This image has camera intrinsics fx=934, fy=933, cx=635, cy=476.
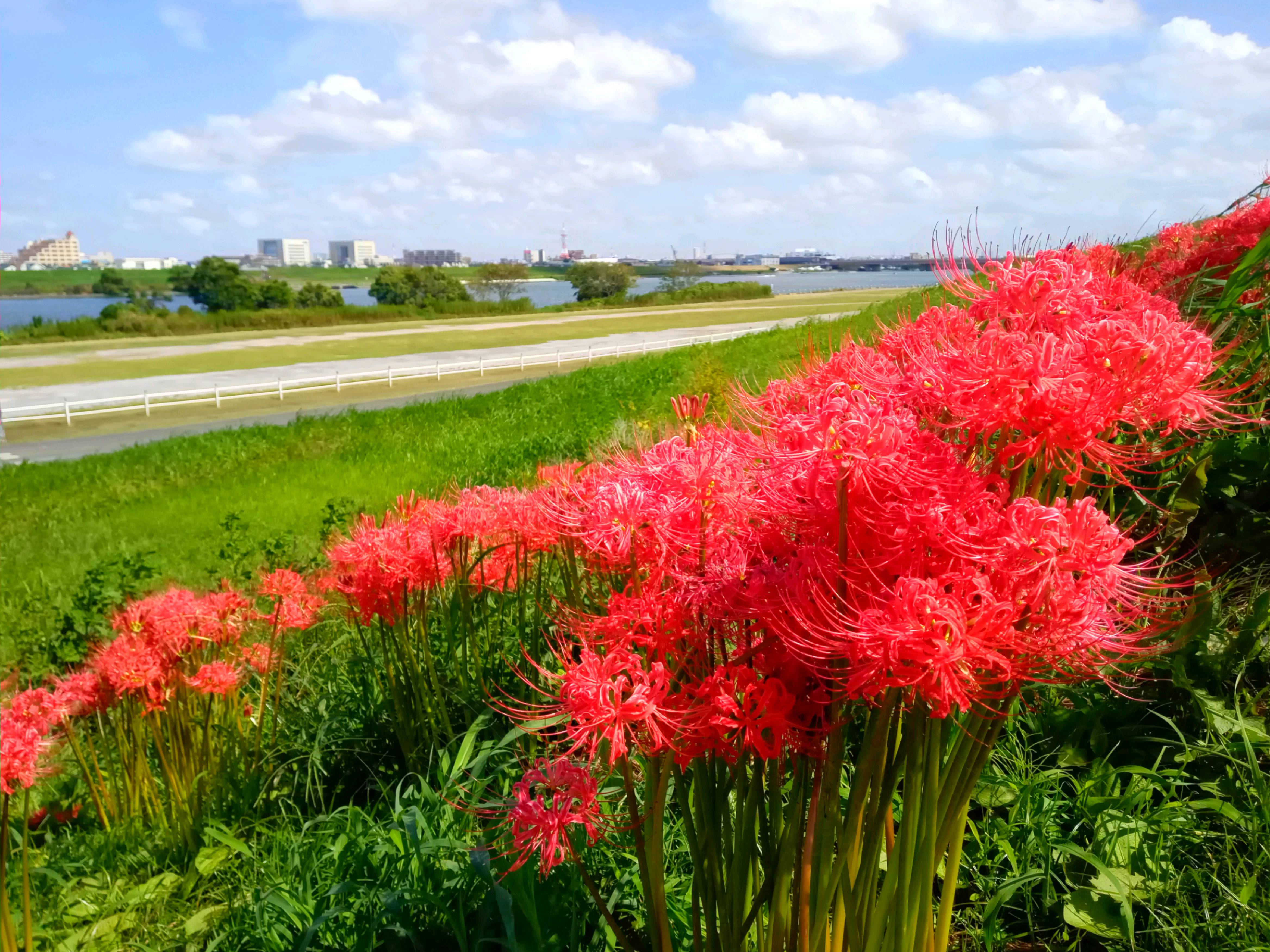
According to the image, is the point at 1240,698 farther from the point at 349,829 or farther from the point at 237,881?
the point at 237,881

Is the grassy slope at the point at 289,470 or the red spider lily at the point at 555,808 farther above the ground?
the red spider lily at the point at 555,808

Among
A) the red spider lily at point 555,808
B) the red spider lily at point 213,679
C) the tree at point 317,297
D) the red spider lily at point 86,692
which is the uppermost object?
the tree at point 317,297

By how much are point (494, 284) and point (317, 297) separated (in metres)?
29.7

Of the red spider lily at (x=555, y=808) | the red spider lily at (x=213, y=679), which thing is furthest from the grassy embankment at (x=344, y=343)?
the red spider lily at (x=555, y=808)

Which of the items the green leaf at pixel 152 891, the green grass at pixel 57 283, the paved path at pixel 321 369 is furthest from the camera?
the green grass at pixel 57 283

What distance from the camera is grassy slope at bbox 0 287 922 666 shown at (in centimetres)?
1033

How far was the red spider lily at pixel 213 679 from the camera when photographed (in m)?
3.86

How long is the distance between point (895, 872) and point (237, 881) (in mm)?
2982

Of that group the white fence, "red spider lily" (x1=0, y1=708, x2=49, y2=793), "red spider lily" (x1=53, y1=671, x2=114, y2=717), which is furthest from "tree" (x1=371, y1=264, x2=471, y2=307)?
"red spider lily" (x1=0, y1=708, x2=49, y2=793)

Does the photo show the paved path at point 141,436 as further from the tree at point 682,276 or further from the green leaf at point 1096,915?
the tree at point 682,276

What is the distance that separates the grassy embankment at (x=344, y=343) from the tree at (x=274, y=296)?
23.4 meters

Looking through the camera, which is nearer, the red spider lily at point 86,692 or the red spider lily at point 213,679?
the red spider lily at point 213,679

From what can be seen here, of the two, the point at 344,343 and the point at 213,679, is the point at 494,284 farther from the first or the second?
the point at 213,679

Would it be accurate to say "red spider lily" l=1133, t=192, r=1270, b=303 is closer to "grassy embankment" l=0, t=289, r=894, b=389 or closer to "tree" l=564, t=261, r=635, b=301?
"grassy embankment" l=0, t=289, r=894, b=389
